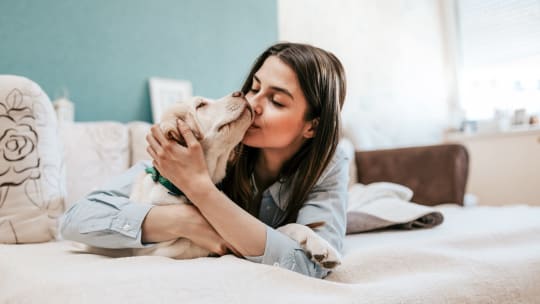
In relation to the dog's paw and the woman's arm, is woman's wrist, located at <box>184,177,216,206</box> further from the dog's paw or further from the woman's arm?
the dog's paw

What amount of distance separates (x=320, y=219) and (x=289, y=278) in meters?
0.28

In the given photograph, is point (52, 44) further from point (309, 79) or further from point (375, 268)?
point (375, 268)

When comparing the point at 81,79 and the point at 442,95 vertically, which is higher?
the point at 81,79

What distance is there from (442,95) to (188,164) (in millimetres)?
3770

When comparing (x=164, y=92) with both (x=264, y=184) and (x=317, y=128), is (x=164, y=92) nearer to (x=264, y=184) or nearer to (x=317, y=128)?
(x=264, y=184)

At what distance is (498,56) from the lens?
12.3ft

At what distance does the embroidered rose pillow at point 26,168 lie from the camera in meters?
1.26

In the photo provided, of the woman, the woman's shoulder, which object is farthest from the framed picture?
the woman's shoulder

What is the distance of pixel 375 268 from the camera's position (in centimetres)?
90

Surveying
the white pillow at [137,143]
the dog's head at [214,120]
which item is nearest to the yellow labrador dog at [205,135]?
the dog's head at [214,120]

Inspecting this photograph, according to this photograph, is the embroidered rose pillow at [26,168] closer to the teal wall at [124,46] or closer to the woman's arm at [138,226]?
the woman's arm at [138,226]

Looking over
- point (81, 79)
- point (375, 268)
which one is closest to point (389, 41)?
point (81, 79)

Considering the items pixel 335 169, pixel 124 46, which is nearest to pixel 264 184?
pixel 335 169

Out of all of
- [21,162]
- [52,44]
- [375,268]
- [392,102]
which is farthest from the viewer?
[392,102]
